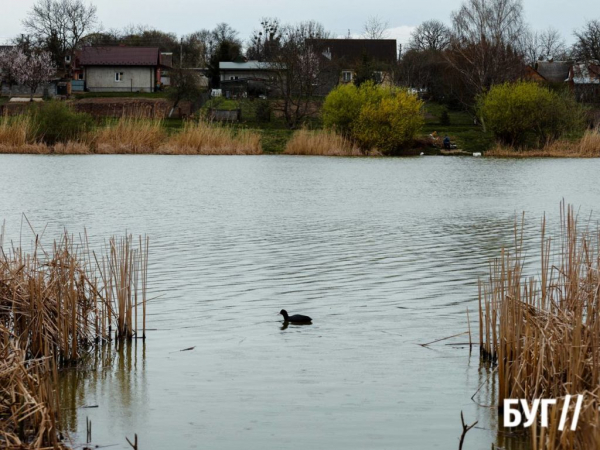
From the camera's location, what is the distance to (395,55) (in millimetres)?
103625

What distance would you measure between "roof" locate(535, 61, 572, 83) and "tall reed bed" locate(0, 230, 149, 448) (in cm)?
8665

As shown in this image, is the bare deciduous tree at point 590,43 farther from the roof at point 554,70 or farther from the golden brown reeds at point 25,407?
the golden brown reeds at point 25,407

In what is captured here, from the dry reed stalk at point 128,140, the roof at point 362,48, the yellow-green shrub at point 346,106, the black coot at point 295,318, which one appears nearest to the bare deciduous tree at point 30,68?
the roof at point 362,48

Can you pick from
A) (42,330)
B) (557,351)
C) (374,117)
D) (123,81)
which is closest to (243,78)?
(123,81)

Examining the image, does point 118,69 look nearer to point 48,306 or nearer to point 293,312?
point 293,312

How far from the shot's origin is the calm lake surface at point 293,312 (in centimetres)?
640

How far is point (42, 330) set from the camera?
24.2ft

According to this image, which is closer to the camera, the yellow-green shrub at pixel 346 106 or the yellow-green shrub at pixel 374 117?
the yellow-green shrub at pixel 374 117

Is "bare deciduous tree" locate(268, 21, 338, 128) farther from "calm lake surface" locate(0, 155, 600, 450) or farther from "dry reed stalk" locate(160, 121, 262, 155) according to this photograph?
"calm lake surface" locate(0, 155, 600, 450)

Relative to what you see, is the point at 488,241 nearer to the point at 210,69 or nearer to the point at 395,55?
the point at 210,69

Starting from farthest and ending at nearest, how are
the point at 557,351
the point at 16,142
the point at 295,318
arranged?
1. the point at 16,142
2. the point at 295,318
3. the point at 557,351

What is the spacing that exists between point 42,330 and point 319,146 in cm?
4052

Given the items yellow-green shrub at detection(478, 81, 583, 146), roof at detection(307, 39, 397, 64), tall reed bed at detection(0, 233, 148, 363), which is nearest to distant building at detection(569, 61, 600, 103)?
roof at detection(307, 39, 397, 64)

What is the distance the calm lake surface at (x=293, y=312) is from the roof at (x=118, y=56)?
57.7 metres
